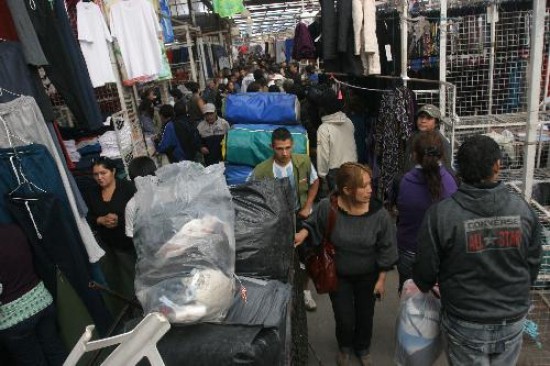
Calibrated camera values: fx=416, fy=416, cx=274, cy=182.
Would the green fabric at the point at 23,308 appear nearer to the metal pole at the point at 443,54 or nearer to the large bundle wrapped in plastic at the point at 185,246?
the large bundle wrapped in plastic at the point at 185,246

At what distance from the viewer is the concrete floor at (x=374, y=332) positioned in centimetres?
328

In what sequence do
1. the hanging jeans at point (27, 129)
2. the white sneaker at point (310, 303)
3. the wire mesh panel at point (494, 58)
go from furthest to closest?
the wire mesh panel at point (494, 58), the white sneaker at point (310, 303), the hanging jeans at point (27, 129)

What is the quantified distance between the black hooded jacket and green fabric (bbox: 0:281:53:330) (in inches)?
90.9

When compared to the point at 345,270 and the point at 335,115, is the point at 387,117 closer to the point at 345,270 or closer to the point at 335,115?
the point at 335,115

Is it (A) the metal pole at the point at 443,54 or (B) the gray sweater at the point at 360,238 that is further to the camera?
(A) the metal pole at the point at 443,54

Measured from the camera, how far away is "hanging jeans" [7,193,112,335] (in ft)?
8.24

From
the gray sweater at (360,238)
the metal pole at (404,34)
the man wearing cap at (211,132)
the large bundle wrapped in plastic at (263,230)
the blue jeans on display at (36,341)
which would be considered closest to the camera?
the large bundle wrapped in plastic at (263,230)

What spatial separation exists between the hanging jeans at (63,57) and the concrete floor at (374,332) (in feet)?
8.47

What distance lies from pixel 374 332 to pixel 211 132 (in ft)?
11.0

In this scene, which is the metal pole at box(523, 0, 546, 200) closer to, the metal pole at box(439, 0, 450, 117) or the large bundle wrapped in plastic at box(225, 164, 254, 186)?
the metal pole at box(439, 0, 450, 117)

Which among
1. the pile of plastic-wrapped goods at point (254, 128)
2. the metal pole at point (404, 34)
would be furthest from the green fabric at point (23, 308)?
the metal pole at point (404, 34)

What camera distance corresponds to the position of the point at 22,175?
8.21 feet

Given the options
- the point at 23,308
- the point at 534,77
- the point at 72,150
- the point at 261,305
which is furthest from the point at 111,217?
the point at 534,77

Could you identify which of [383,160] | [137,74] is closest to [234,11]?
[137,74]
